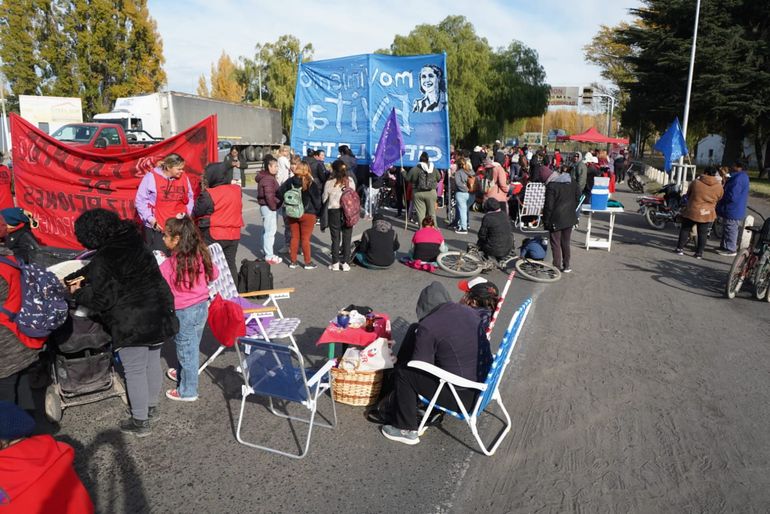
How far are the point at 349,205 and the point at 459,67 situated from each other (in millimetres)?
34530

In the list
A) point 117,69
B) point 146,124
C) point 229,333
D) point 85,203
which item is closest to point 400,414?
point 229,333

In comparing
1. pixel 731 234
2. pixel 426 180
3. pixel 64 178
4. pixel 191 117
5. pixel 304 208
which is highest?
pixel 191 117

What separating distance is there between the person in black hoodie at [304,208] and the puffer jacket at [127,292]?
5.28 m

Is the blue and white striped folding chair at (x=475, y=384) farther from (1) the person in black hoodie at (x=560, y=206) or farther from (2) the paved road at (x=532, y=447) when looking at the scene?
(1) the person in black hoodie at (x=560, y=206)

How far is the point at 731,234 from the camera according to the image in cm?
1144

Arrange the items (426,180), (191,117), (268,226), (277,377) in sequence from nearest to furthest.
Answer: (277,377) → (268,226) → (426,180) → (191,117)

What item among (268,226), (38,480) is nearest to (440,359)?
(38,480)

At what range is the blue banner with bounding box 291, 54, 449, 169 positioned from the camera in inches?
495

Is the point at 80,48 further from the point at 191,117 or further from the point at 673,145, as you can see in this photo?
the point at 673,145

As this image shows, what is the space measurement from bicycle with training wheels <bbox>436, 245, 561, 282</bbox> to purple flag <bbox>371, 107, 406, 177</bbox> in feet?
11.5

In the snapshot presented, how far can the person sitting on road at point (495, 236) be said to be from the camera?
31.6 ft

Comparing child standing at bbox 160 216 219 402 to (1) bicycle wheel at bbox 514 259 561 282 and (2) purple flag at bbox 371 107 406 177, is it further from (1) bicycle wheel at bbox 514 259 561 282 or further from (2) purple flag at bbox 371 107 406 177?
(2) purple flag at bbox 371 107 406 177

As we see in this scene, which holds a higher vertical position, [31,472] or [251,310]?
[31,472]

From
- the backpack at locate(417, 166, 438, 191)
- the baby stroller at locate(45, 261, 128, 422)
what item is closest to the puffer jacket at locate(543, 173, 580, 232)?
the backpack at locate(417, 166, 438, 191)
